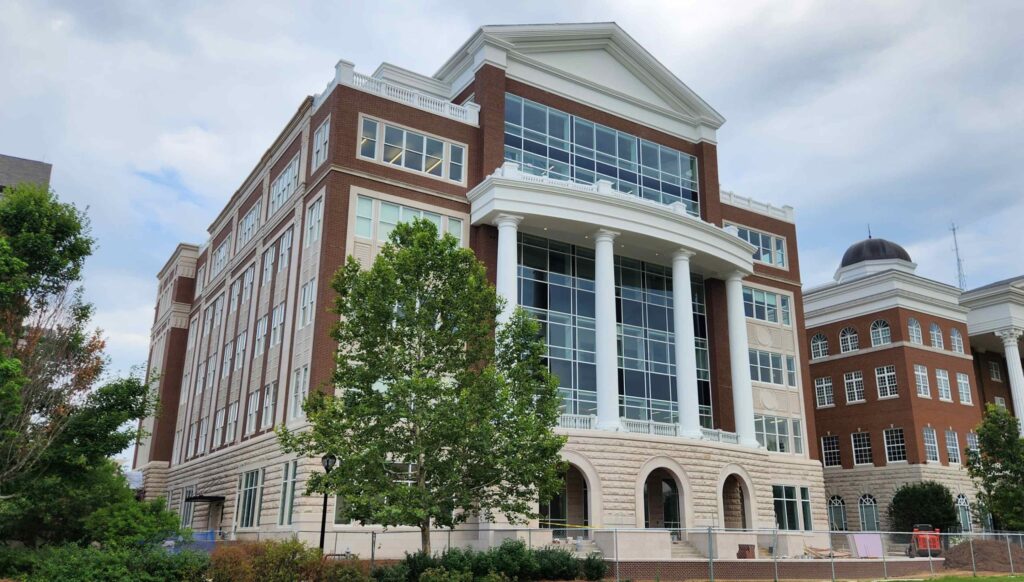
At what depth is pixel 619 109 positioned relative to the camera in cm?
4850

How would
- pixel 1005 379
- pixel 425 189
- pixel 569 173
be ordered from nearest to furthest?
pixel 425 189, pixel 569 173, pixel 1005 379

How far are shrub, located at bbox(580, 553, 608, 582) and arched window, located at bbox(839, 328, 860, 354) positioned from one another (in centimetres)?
4347

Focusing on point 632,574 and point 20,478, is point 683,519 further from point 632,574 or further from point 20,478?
point 20,478

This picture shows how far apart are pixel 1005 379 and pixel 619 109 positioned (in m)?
46.9

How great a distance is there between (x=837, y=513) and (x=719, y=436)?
76.0ft

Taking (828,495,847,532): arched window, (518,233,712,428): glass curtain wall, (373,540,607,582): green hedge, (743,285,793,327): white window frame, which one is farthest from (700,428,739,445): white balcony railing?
(828,495,847,532): arched window

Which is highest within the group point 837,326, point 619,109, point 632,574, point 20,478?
point 619,109

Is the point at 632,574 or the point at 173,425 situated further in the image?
the point at 173,425

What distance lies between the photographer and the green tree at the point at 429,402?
936 inches

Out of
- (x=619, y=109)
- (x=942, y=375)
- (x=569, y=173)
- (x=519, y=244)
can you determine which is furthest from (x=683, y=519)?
(x=942, y=375)

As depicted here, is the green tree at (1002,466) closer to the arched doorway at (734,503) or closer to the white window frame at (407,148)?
the arched doorway at (734,503)

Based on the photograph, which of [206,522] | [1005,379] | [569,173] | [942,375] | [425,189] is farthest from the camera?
[1005,379]

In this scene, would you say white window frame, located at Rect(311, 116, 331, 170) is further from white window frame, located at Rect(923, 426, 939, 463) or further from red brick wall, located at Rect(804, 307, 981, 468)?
white window frame, located at Rect(923, 426, 939, 463)

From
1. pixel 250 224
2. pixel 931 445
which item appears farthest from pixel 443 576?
pixel 931 445
